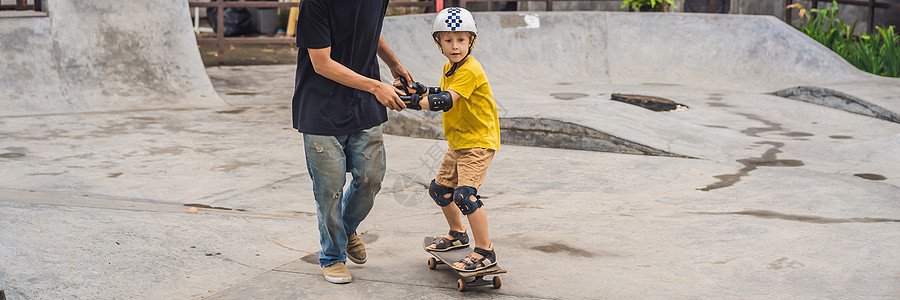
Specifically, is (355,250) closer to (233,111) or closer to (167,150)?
(167,150)

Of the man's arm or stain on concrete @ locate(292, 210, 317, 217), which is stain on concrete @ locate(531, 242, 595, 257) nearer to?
the man's arm

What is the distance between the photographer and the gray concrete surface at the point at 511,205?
335cm

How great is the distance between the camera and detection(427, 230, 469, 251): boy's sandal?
357 centimetres

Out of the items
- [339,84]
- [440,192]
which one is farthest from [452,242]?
[339,84]

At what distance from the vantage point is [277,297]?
10.4 feet

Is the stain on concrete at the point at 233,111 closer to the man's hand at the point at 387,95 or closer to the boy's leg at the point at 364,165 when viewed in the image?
Result: the boy's leg at the point at 364,165

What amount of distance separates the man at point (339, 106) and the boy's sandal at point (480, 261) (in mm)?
473

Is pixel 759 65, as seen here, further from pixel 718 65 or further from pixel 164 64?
pixel 164 64

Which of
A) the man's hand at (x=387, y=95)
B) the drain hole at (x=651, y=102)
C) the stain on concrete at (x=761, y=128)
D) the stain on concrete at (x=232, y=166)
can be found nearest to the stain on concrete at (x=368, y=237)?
the man's hand at (x=387, y=95)

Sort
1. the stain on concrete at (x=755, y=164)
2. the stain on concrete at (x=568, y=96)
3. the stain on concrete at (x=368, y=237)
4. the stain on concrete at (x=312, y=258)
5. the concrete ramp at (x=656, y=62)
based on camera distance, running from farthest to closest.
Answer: the stain on concrete at (x=568, y=96) → the concrete ramp at (x=656, y=62) → the stain on concrete at (x=755, y=164) → the stain on concrete at (x=368, y=237) → the stain on concrete at (x=312, y=258)

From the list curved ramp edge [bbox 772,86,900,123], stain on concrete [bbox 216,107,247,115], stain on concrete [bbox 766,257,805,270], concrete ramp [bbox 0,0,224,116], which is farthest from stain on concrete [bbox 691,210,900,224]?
concrete ramp [bbox 0,0,224,116]

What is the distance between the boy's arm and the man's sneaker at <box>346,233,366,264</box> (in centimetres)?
71

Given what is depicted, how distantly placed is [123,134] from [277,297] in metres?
4.39

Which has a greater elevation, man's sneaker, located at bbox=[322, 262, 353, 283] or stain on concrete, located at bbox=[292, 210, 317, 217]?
man's sneaker, located at bbox=[322, 262, 353, 283]
